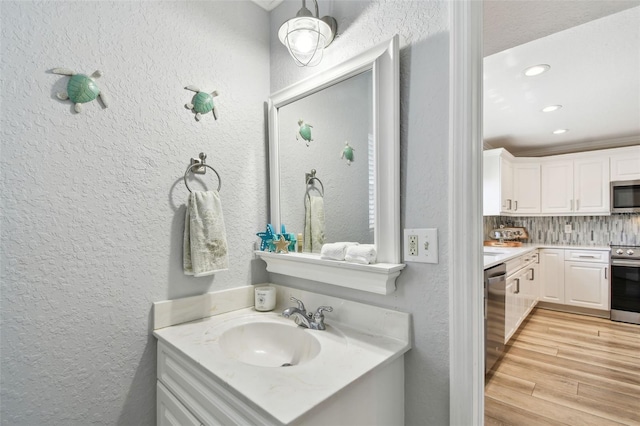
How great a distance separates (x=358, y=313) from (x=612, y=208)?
4.44 meters

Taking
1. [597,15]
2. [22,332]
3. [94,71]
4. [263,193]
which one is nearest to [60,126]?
[94,71]

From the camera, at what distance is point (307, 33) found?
1168 millimetres

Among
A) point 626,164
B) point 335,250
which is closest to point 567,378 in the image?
point 335,250

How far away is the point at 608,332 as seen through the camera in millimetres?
3168

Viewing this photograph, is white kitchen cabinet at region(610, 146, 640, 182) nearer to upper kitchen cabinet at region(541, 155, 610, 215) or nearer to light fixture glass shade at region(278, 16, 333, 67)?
upper kitchen cabinet at region(541, 155, 610, 215)

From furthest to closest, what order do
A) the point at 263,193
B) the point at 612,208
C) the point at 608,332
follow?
the point at 612,208 → the point at 608,332 → the point at 263,193

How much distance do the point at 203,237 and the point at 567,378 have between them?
279 cm

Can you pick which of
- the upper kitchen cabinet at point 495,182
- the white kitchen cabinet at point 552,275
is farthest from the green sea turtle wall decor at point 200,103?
the white kitchen cabinet at point 552,275

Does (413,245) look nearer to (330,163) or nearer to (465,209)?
(465,209)

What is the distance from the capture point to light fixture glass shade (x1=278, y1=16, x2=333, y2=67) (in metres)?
1.16

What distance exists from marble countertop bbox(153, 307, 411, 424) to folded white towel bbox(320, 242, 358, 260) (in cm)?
27

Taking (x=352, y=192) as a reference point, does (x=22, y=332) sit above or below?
below

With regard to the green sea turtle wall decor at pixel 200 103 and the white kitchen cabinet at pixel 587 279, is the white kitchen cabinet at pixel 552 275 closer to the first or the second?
the white kitchen cabinet at pixel 587 279

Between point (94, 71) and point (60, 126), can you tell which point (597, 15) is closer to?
point (94, 71)
